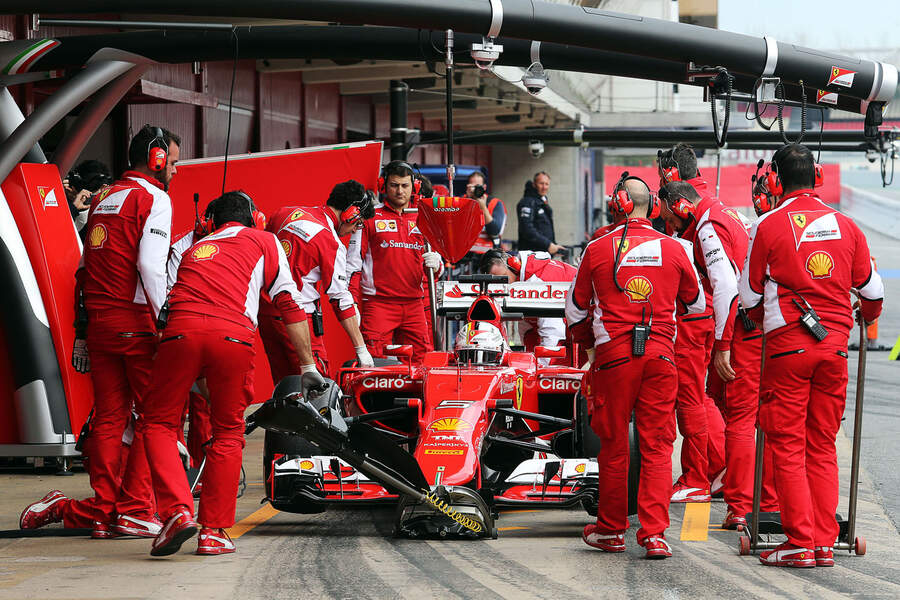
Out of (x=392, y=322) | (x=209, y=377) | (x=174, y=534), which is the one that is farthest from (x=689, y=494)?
(x=174, y=534)

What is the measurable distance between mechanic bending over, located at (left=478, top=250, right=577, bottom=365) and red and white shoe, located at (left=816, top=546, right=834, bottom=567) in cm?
421

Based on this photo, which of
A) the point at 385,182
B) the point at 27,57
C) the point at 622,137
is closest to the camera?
the point at 27,57

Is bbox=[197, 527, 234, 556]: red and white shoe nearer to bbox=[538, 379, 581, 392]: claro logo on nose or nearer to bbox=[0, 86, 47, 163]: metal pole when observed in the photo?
bbox=[538, 379, 581, 392]: claro logo on nose

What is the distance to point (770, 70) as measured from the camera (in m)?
7.97

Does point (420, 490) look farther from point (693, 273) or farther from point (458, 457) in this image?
point (693, 273)

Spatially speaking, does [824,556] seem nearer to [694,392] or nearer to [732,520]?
[732,520]

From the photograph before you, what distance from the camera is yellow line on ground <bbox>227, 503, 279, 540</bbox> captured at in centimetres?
670

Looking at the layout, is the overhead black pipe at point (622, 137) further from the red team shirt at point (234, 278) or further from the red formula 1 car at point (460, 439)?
the red team shirt at point (234, 278)

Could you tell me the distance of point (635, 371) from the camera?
20.1 ft

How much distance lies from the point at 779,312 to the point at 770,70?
8.39 feet

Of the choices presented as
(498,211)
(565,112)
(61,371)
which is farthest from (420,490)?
(565,112)

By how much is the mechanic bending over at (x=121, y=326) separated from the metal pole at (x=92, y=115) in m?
1.88

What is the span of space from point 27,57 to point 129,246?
7.51 ft

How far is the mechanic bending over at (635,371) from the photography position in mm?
6121
